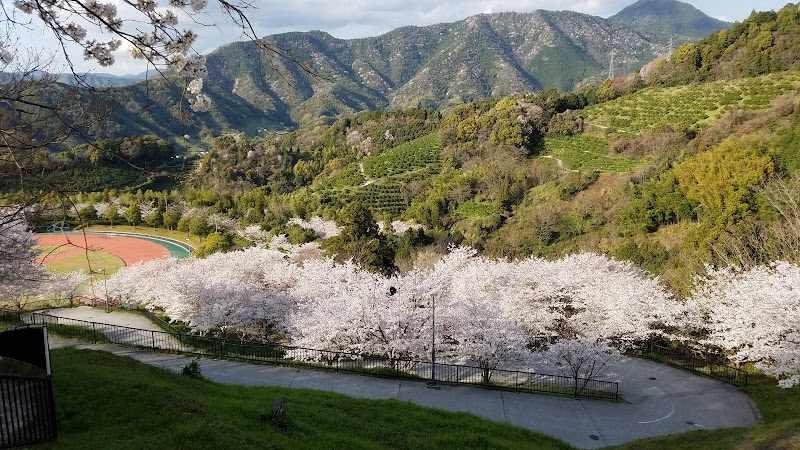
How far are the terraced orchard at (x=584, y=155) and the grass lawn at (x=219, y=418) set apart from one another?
43.0 meters

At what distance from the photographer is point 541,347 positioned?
20062 mm

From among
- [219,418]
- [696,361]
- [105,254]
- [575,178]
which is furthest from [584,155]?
[219,418]

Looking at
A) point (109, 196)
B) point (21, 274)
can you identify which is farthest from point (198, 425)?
point (109, 196)

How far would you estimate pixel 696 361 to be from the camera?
805 inches

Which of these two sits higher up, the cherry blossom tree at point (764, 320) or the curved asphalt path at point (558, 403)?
the cherry blossom tree at point (764, 320)

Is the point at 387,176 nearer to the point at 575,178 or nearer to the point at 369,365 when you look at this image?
the point at 575,178

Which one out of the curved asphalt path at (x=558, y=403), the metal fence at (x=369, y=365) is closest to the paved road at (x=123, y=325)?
the metal fence at (x=369, y=365)

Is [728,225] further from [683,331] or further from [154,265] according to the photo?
[154,265]

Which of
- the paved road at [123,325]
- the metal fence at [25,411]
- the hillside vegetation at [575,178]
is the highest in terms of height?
the hillside vegetation at [575,178]

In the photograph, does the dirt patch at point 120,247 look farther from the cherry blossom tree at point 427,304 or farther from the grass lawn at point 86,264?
the cherry blossom tree at point 427,304

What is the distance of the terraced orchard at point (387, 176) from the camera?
52.6m

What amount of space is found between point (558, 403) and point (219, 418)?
11327mm

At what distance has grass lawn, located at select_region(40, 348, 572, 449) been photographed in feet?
22.9

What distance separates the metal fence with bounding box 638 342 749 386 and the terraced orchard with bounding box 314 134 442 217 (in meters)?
30.4
